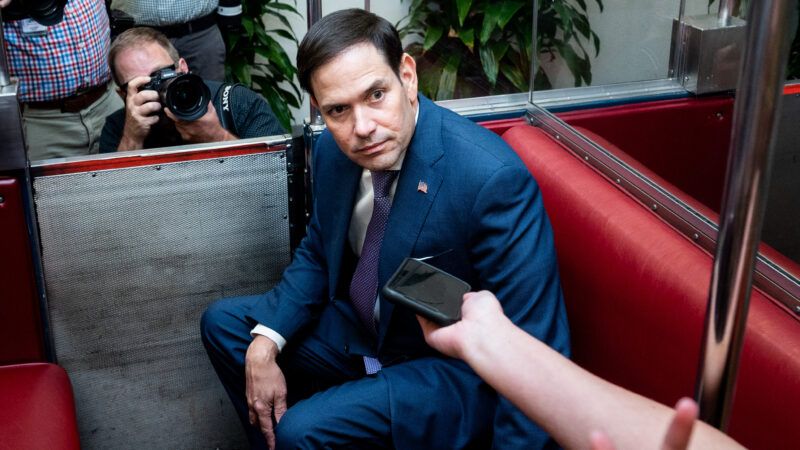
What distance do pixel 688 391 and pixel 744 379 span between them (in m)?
0.14

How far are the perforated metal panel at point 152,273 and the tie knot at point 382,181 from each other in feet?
1.21

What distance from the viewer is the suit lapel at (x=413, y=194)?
5.47 ft

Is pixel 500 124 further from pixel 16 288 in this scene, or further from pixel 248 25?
pixel 248 25

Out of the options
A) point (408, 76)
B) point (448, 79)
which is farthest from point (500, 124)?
point (448, 79)

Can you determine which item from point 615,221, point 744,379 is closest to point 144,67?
point 615,221

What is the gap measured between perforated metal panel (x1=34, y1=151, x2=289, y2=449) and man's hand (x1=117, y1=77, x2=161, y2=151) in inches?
8.3

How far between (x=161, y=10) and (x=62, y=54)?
1.98 feet

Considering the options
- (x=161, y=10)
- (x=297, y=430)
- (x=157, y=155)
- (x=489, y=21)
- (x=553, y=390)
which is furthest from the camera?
(x=489, y=21)

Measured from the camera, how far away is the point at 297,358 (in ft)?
6.27

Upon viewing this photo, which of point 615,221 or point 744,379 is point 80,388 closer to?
point 615,221

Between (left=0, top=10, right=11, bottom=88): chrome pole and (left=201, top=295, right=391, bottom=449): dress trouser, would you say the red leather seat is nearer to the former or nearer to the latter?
(left=201, top=295, right=391, bottom=449): dress trouser

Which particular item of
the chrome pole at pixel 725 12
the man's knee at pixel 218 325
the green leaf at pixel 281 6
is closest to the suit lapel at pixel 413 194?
the man's knee at pixel 218 325

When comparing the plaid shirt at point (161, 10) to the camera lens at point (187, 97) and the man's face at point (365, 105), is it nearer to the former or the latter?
the camera lens at point (187, 97)

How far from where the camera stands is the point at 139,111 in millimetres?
2121
